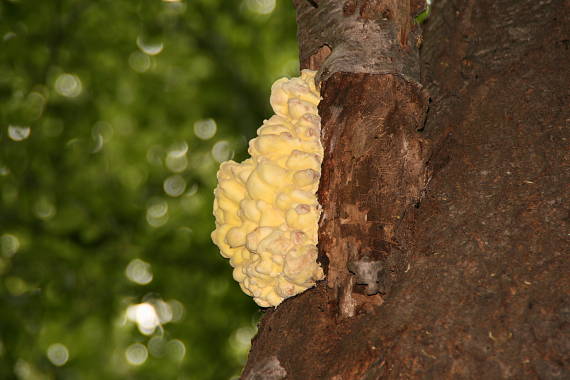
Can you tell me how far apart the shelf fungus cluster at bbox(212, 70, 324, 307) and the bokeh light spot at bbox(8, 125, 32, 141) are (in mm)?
4335

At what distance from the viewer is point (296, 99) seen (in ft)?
6.04

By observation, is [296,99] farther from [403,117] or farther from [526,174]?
[526,174]

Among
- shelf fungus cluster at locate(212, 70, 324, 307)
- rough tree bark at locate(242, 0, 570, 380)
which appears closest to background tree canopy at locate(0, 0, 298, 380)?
shelf fungus cluster at locate(212, 70, 324, 307)

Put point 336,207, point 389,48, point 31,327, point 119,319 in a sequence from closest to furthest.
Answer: point 336,207 → point 389,48 → point 31,327 → point 119,319

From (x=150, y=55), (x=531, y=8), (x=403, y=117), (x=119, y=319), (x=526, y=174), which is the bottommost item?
(x=526, y=174)

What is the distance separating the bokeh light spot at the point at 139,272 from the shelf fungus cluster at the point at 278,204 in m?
4.03

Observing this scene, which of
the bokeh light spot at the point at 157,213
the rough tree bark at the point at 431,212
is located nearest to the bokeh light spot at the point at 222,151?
the bokeh light spot at the point at 157,213

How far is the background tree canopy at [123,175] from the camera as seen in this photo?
5.37m

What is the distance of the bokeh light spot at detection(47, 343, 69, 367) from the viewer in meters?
5.43

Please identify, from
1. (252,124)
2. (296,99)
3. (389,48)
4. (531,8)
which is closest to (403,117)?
(389,48)

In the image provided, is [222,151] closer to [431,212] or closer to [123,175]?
[123,175]

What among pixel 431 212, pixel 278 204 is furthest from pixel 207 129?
pixel 431 212

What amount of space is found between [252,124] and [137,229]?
5.51 ft

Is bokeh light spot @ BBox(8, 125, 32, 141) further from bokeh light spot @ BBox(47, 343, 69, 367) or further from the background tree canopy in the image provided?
bokeh light spot @ BBox(47, 343, 69, 367)
